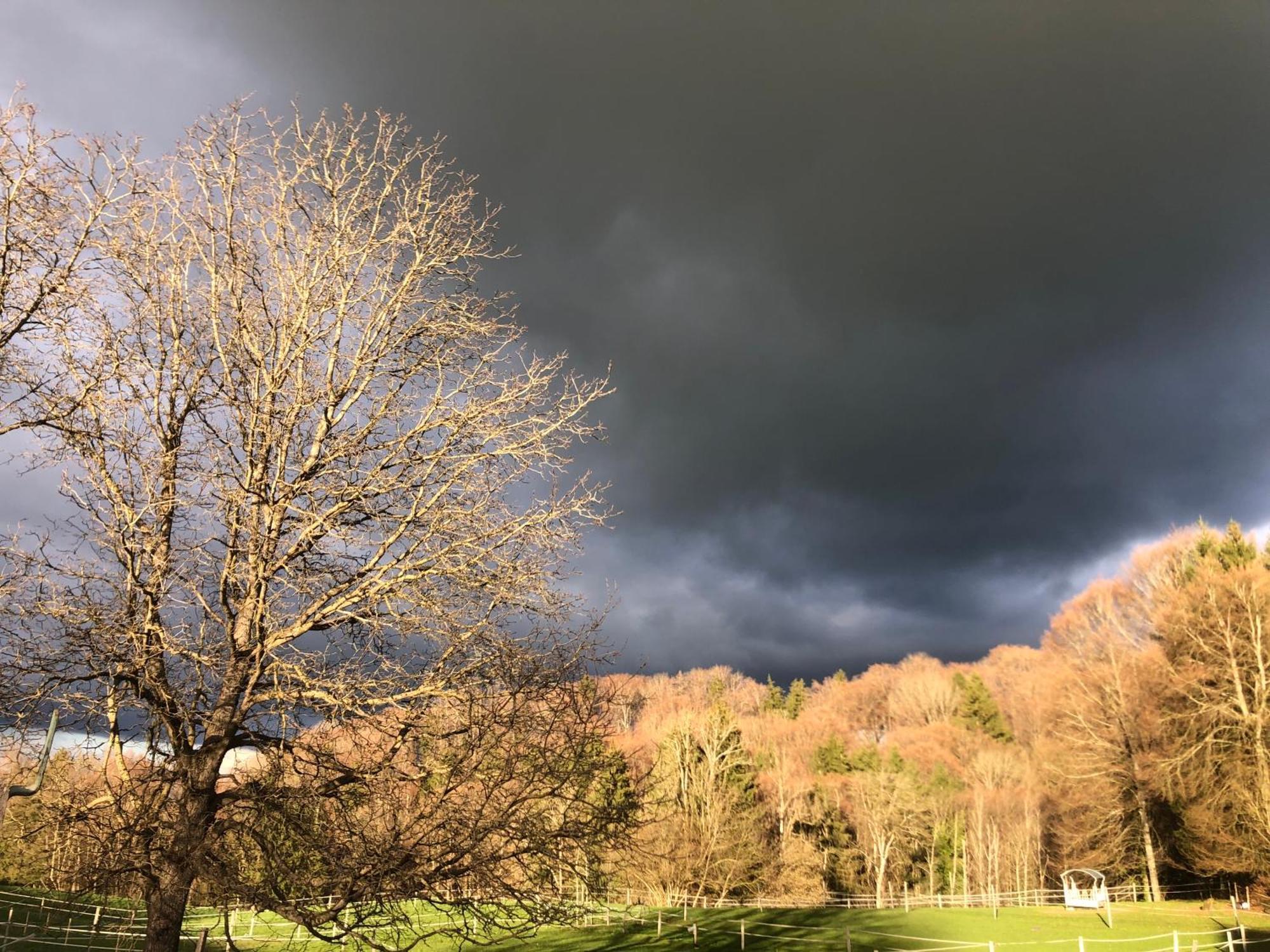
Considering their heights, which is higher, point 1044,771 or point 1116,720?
point 1116,720

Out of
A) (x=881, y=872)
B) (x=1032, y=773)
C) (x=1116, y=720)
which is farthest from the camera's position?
(x=1032, y=773)

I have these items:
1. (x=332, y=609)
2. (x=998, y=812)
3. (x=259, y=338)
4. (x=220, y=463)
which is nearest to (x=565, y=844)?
(x=332, y=609)

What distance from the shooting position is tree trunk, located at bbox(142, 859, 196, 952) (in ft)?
17.4

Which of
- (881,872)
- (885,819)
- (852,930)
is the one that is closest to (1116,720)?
(885,819)

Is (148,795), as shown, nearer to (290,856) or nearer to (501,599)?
(290,856)

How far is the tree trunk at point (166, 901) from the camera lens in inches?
208

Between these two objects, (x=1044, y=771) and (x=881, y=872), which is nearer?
(x=1044, y=771)

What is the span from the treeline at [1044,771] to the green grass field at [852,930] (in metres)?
2.74

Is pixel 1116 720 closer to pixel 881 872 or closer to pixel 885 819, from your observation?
pixel 885 819

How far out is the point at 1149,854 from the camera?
40469 millimetres

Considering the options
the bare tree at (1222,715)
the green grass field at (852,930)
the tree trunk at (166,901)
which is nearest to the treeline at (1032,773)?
the bare tree at (1222,715)

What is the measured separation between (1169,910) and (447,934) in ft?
144

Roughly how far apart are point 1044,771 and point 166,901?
55.9 metres

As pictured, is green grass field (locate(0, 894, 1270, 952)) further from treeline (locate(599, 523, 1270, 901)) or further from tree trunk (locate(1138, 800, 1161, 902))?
treeline (locate(599, 523, 1270, 901))
